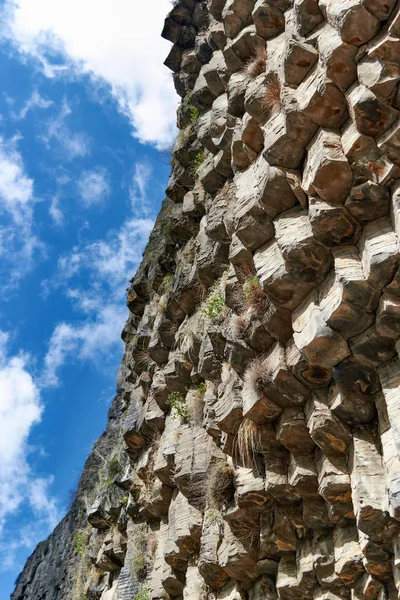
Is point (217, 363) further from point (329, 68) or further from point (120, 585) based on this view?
point (120, 585)

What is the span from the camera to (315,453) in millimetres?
7496

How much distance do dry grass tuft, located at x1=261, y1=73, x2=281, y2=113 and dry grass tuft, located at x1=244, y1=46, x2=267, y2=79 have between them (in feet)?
4.00

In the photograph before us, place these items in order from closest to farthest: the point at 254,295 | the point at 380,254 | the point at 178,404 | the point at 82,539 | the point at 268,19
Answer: the point at 380,254, the point at 254,295, the point at 268,19, the point at 178,404, the point at 82,539

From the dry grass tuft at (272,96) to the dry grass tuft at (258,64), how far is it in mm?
1220

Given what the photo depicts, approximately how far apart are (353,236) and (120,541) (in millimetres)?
10638

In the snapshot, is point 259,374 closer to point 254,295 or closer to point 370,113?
point 254,295

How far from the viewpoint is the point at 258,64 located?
10633 mm

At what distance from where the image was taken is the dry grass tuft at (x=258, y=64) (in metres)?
10.6

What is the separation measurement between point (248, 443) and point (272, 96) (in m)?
5.14

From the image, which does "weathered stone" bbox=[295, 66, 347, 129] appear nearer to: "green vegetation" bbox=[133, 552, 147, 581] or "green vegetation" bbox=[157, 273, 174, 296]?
"green vegetation" bbox=[157, 273, 174, 296]

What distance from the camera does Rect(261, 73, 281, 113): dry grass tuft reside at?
9.18m

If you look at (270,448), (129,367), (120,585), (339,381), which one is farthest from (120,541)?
(339,381)

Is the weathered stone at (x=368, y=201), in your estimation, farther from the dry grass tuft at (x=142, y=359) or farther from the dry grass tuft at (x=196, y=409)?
the dry grass tuft at (x=142, y=359)

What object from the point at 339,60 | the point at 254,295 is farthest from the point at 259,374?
the point at 339,60
